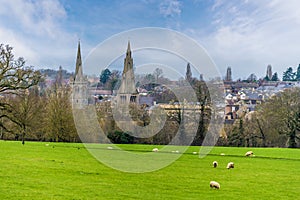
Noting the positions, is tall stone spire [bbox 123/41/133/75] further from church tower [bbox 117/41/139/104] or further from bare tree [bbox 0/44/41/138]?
bare tree [bbox 0/44/41/138]

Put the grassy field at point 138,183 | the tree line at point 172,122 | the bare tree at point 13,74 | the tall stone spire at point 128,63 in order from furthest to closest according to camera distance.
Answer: the tree line at point 172,122
the bare tree at point 13,74
the tall stone spire at point 128,63
the grassy field at point 138,183

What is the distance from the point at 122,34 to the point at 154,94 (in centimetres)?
2921

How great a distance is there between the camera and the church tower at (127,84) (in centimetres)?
2570

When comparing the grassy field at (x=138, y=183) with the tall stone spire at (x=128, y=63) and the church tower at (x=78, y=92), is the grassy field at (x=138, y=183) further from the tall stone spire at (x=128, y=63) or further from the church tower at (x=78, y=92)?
the church tower at (x=78, y=92)

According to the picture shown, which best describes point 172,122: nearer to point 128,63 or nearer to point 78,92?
point 78,92

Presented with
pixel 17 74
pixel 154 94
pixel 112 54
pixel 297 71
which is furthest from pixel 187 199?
pixel 297 71

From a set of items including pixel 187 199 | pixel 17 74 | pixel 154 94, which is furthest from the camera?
pixel 154 94

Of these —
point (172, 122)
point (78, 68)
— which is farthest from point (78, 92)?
point (172, 122)

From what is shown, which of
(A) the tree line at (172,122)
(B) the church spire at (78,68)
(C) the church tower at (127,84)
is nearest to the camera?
(C) the church tower at (127,84)

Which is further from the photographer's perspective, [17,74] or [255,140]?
[255,140]

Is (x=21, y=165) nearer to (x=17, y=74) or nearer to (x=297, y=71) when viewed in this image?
(x=17, y=74)

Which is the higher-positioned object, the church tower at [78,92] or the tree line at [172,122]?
the church tower at [78,92]

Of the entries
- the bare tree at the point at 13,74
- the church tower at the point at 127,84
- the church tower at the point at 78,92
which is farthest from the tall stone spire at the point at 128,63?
the church tower at the point at 78,92

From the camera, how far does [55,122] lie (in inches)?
2144
